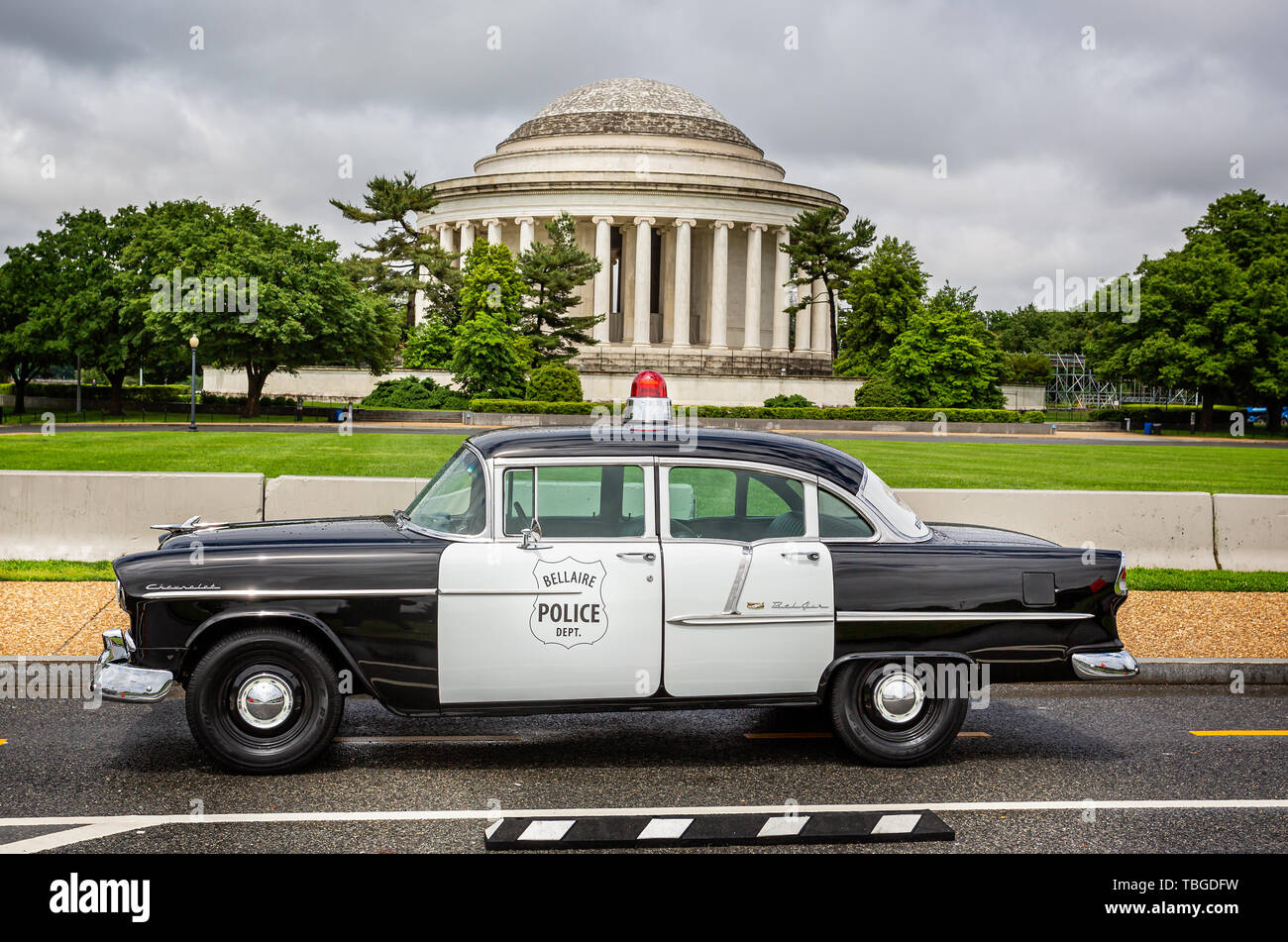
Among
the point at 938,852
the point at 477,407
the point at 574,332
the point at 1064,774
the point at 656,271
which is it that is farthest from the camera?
the point at 656,271

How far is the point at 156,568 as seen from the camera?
661 cm

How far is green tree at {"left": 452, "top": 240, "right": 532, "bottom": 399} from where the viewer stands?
174ft

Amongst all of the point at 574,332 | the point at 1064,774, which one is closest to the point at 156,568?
the point at 1064,774

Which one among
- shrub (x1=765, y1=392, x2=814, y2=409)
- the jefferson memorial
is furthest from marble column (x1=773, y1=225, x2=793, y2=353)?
shrub (x1=765, y1=392, x2=814, y2=409)

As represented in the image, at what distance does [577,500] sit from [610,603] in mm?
722

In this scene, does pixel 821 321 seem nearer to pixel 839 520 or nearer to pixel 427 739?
pixel 839 520

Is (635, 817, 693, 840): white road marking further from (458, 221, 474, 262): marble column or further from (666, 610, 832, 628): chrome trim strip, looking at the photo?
(458, 221, 474, 262): marble column

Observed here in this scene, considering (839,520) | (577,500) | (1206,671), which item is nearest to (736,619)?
(839,520)

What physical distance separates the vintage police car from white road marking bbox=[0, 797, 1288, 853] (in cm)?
68

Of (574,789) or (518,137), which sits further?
(518,137)

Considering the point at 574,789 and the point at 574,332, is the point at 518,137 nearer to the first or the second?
the point at 574,332

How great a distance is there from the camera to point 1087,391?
→ 9512 cm

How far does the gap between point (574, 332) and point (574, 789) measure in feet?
189

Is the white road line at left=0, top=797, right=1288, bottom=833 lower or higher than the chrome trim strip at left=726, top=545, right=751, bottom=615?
lower
